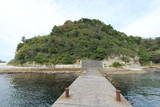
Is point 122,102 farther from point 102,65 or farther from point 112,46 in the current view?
point 112,46

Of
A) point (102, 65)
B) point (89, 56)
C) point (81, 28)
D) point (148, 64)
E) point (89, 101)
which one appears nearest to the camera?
point (89, 101)

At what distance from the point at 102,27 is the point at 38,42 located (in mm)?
36014

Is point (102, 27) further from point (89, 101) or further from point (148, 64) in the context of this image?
point (89, 101)

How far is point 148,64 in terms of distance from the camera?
2611 inches

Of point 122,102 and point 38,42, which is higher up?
point 38,42

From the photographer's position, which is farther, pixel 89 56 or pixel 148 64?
pixel 148 64

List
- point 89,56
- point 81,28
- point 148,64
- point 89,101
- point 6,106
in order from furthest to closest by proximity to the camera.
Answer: point 81,28 → point 148,64 → point 89,56 → point 6,106 → point 89,101

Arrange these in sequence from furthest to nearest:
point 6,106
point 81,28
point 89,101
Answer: point 81,28 → point 6,106 → point 89,101

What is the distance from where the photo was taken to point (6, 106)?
Result: 40.3 ft

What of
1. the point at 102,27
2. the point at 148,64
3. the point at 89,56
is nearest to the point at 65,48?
the point at 89,56

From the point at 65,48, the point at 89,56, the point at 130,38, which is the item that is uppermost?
the point at 130,38

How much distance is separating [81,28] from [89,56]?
22.7m

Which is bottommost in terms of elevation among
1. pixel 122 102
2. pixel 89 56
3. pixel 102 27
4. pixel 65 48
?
pixel 122 102

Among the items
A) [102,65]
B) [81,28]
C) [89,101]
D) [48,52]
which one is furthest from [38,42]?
[89,101]
